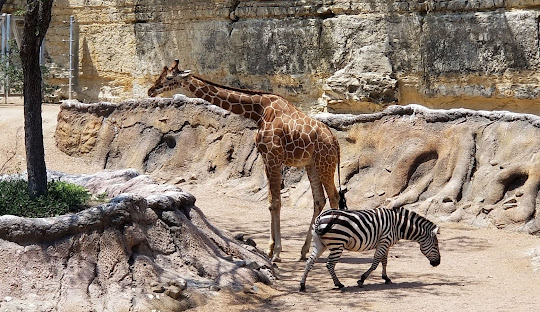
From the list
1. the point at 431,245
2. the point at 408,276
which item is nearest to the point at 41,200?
the point at 408,276

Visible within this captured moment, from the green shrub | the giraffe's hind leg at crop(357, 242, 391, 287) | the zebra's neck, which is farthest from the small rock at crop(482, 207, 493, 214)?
the green shrub

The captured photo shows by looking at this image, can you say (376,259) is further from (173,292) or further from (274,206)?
(173,292)

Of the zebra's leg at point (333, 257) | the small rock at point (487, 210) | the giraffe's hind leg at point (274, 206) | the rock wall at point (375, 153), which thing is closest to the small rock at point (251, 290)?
the zebra's leg at point (333, 257)

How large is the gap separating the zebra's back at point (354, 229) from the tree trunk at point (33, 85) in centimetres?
302

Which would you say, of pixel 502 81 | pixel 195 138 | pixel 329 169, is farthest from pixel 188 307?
pixel 502 81

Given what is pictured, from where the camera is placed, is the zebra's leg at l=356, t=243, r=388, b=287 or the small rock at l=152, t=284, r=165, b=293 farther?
the zebra's leg at l=356, t=243, r=388, b=287

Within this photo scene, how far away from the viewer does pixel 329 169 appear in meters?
10.9

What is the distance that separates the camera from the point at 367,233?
9.00 m

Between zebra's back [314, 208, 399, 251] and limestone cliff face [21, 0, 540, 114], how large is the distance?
8.73 m

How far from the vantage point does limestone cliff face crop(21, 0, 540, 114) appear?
17.1 metres

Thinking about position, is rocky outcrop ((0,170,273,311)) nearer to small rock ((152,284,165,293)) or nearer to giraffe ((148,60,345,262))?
small rock ((152,284,165,293))

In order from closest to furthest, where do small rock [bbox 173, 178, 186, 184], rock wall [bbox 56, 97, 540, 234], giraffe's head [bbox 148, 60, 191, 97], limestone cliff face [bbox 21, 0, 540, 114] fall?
giraffe's head [bbox 148, 60, 191, 97]
rock wall [bbox 56, 97, 540, 234]
small rock [bbox 173, 178, 186, 184]
limestone cliff face [bbox 21, 0, 540, 114]

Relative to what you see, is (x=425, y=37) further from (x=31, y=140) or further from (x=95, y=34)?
(x=31, y=140)

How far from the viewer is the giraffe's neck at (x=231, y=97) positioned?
36.3 ft
